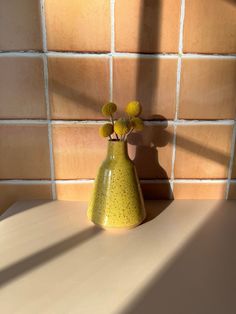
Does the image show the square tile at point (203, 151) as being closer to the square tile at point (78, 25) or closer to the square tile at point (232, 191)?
the square tile at point (232, 191)

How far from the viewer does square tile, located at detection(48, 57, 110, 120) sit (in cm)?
65

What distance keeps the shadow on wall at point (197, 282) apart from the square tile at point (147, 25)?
43 cm

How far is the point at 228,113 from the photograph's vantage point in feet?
2.27

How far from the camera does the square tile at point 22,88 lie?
65 centimetres

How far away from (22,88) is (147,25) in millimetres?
321

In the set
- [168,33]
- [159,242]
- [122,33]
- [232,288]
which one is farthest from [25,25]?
[232,288]

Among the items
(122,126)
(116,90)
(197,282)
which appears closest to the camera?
(197,282)

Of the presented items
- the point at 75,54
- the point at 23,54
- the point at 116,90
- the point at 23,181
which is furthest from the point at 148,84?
the point at 23,181

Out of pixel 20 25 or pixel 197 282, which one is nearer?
pixel 197 282

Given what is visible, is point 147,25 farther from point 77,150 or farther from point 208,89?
point 77,150

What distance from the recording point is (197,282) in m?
0.44

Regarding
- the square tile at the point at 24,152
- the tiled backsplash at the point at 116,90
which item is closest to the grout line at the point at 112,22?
the tiled backsplash at the point at 116,90

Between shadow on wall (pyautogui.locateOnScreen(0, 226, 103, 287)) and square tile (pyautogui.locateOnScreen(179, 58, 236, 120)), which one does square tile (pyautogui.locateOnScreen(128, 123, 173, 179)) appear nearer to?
square tile (pyautogui.locateOnScreen(179, 58, 236, 120))

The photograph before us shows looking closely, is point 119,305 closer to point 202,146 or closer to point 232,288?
point 232,288
